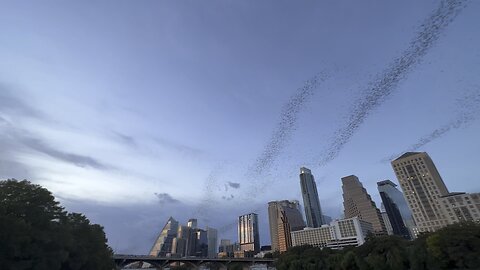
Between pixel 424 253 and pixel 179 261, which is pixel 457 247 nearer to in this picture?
pixel 424 253

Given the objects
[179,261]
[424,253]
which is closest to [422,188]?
[424,253]

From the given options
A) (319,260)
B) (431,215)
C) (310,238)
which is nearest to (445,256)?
(319,260)

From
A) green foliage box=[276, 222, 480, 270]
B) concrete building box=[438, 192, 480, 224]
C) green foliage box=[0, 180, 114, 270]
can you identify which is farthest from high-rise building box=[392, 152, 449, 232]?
green foliage box=[0, 180, 114, 270]

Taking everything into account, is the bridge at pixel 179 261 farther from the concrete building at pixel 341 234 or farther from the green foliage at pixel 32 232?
the green foliage at pixel 32 232

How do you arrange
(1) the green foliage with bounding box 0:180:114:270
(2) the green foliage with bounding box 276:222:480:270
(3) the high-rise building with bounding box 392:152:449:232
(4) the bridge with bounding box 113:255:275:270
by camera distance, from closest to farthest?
(1) the green foliage with bounding box 0:180:114:270 → (2) the green foliage with bounding box 276:222:480:270 → (4) the bridge with bounding box 113:255:275:270 → (3) the high-rise building with bounding box 392:152:449:232

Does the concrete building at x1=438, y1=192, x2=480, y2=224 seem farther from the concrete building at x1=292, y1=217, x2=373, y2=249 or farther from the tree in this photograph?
the tree

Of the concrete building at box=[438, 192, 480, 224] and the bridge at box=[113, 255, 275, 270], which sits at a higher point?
the concrete building at box=[438, 192, 480, 224]

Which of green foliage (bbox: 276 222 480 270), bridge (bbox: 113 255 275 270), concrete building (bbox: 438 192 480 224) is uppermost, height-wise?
concrete building (bbox: 438 192 480 224)
